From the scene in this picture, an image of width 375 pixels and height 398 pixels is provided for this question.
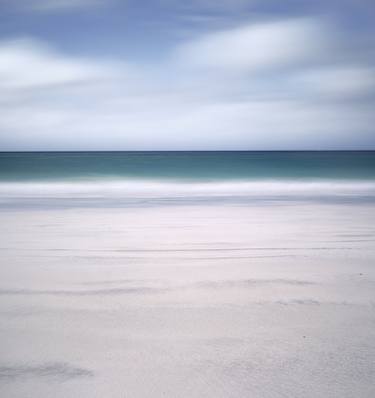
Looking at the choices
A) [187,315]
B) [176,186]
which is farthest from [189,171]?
[187,315]

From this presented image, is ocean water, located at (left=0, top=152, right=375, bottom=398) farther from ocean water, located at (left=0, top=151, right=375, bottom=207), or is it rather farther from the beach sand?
ocean water, located at (left=0, top=151, right=375, bottom=207)

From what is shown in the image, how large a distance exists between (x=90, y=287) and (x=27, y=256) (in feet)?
5.03

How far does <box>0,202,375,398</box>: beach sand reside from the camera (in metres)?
1.89

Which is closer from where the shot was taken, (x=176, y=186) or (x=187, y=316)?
(x=187, y=316)

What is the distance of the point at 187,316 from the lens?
2.59 meters

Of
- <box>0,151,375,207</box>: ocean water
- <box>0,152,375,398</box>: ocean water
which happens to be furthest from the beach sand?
<box>0,151,375,207</box>: ocean water

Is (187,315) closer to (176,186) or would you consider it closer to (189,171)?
(176,186)

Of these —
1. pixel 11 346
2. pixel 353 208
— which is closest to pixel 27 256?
pixel 11 346

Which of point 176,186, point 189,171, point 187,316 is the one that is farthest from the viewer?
point 189,171

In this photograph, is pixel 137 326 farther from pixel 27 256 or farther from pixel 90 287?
pixel 27 256

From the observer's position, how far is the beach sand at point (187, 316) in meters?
1.89

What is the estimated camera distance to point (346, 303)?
9.25ft

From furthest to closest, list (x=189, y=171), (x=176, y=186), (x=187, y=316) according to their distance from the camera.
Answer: (x=189, y=171), (x=176, y=186), (x=187, y=316)

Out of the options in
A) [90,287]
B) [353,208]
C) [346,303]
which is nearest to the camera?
[346,303]
